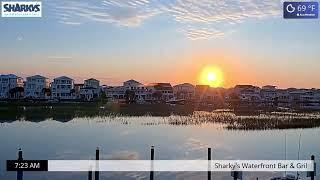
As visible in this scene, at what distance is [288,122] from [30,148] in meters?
2.30

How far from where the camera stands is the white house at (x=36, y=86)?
3397 mm

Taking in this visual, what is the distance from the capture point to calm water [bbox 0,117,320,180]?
3355 millimetres

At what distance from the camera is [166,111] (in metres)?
4.58

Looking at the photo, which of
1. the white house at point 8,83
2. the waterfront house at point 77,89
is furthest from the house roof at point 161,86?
the white house at point 8,83

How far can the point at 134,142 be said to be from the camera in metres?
4.11

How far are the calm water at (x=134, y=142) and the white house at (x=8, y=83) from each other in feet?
0.78

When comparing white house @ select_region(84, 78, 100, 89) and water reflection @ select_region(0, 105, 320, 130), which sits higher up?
white house @ select_region(84, 78, 100, 89)

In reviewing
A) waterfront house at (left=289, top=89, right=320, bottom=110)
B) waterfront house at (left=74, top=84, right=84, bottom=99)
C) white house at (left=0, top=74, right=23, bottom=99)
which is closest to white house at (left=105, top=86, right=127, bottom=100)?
waterfront house at (left=74, top=84, right=84, bottom=99)

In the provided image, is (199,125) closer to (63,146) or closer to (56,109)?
(56,109)

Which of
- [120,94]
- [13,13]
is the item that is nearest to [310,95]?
[120,94]
